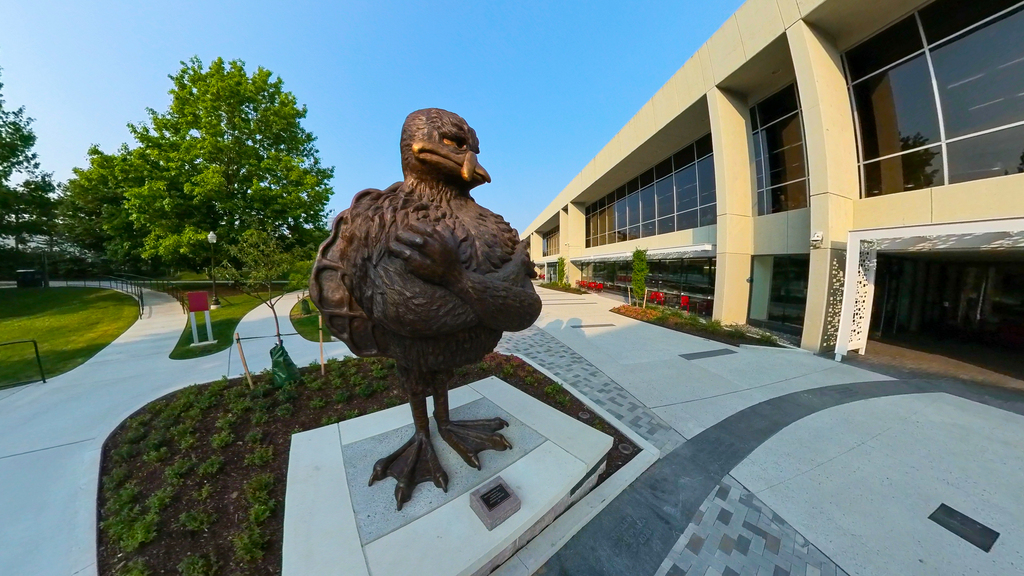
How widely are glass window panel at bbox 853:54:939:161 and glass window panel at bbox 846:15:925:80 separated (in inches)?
9.7

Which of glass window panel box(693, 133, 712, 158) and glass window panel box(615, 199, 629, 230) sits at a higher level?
glass window panel box(693, 133, 712, 158)

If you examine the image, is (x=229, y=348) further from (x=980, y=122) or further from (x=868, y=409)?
(x=980, y=122)

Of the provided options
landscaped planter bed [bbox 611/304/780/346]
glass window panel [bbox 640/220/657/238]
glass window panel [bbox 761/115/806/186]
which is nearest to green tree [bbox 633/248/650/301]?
landscaped planter bed [bbox 611/304/780/346]

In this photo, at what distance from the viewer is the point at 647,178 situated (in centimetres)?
1595

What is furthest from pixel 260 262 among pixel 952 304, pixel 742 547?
pixel 952 304

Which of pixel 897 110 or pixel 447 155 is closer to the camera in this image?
pixel 447 155

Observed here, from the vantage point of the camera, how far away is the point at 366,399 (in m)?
4.57

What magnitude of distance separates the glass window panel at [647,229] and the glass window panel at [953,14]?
9.16 metres

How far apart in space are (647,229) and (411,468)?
15906 mm

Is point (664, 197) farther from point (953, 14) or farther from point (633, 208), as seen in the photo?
point (953, 14)

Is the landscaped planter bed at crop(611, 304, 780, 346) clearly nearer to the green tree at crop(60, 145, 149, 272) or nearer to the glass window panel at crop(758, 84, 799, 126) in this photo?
the glass window panel at crop(758, 84, 799, 126)

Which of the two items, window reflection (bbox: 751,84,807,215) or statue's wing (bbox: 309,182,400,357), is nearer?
statue's wing (bbox: 309,182,400,357)

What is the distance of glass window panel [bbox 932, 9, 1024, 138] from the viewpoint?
5688mm

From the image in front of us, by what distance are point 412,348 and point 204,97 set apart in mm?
19281
